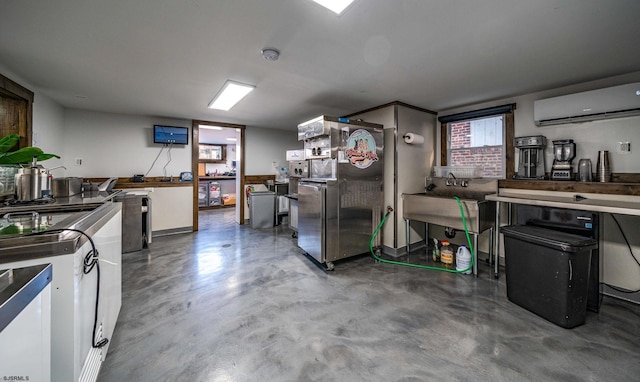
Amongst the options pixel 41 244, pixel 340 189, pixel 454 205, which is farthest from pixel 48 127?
pixel 454 205

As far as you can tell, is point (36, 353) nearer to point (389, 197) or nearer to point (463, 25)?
point (463, 25)

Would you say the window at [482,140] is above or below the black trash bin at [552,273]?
above

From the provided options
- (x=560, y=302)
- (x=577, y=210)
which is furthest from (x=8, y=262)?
(x=577, y=210)

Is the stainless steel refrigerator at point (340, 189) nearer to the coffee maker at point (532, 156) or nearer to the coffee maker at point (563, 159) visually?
the coffee maker at point (532, 156)

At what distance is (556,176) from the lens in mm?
2906

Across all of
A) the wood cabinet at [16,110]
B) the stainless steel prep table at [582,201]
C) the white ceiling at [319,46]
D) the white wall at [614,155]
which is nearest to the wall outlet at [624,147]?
the white wall at [614,155]

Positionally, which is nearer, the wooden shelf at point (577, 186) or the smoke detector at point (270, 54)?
the smoke detector at point (270, 54)

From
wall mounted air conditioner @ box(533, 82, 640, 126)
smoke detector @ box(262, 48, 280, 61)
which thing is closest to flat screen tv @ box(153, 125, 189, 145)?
smoke detector @ box(262, 48, 280, 61)

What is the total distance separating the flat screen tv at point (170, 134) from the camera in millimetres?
4691

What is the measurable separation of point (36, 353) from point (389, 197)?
3.60 metres

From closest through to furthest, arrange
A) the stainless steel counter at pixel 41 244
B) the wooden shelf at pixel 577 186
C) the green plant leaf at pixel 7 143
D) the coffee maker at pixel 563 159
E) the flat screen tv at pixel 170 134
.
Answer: the stainless steel counter at pixel 41 244 < the green plant leaf at pixel 7 143 < the wooden shelf at pixel 577 186 < the coffee maker at pixel 563 159 < the flat screen tv at pixel 170 134

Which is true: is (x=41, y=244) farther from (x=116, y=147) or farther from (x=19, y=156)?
(x=116, y=147)

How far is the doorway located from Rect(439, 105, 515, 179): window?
4.36m

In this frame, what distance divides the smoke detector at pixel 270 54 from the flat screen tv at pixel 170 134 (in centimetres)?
345
